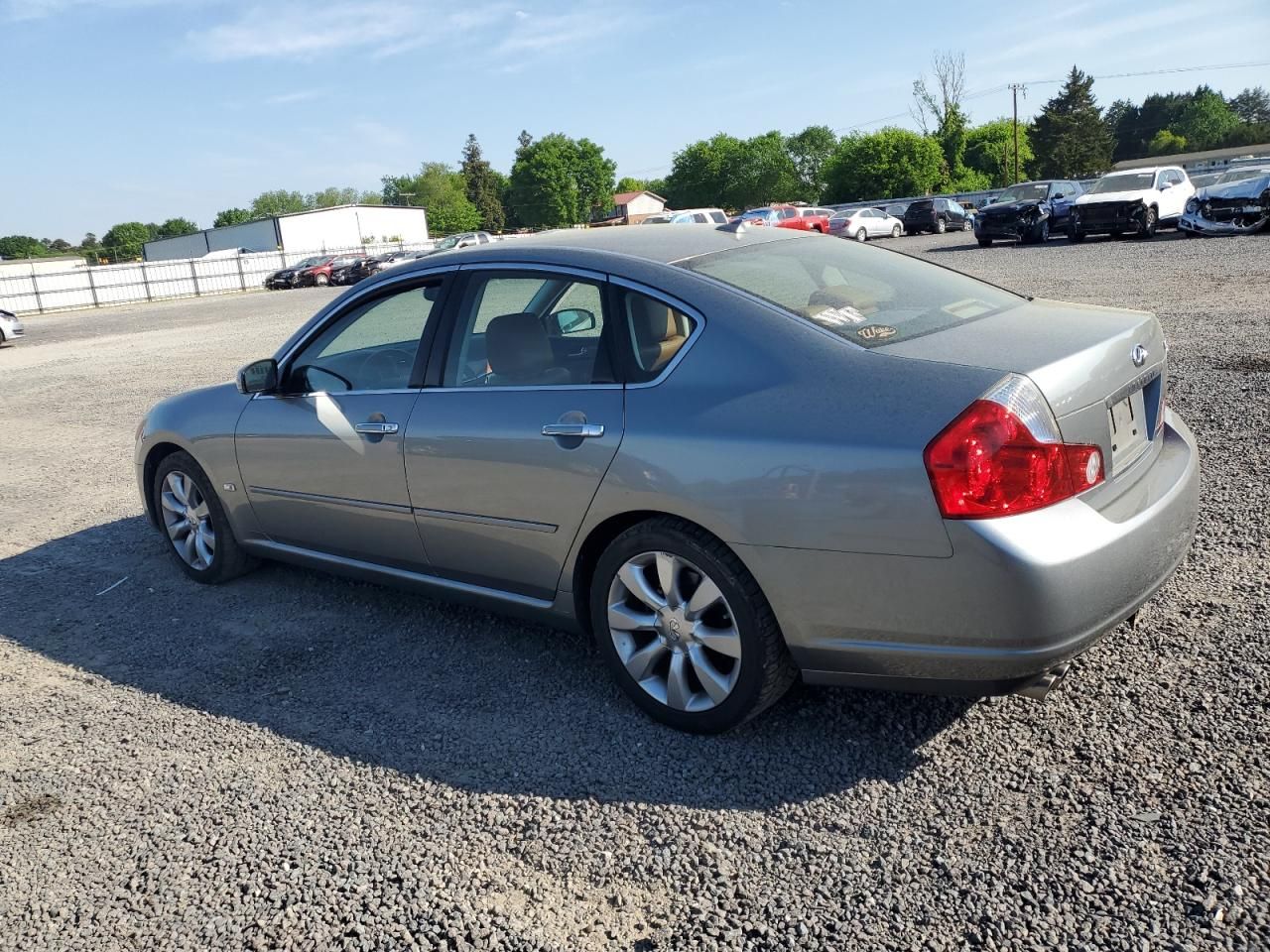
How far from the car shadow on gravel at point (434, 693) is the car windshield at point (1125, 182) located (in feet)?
79.6

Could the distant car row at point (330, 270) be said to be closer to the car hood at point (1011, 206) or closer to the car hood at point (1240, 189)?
the car hood at point (1011, 206)

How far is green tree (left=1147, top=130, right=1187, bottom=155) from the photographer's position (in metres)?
115

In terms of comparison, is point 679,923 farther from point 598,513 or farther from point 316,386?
point 316,386

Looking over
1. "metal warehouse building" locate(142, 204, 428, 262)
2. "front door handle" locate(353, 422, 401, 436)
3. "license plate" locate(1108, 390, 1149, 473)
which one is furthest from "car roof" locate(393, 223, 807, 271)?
"metal warehouse building" locate(142, 204, 428, 262)

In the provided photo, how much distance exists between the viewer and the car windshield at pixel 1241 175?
21812 mm

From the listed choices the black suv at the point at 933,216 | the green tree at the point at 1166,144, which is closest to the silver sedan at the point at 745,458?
the black suv at the point at 933,216

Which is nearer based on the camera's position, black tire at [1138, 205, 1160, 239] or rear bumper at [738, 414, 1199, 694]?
rear bumper at [738, 414, 1199, 694]

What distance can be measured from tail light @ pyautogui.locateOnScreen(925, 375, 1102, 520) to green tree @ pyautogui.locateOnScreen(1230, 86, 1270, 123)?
6640 inches

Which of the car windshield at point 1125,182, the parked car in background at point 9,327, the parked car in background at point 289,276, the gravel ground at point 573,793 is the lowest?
the gravel ground at point 573,793

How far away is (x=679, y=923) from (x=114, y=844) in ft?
5.70

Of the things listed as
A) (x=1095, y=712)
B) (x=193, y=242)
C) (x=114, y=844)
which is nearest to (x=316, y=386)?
(x=114, y=844)

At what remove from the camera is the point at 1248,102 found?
145m

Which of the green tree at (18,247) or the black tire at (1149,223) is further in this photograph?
the green tree at (18,247)

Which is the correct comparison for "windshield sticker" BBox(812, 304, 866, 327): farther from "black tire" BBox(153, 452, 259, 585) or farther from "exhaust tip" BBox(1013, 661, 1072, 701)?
"black tire" BBox(153, 452, 259, 585)
